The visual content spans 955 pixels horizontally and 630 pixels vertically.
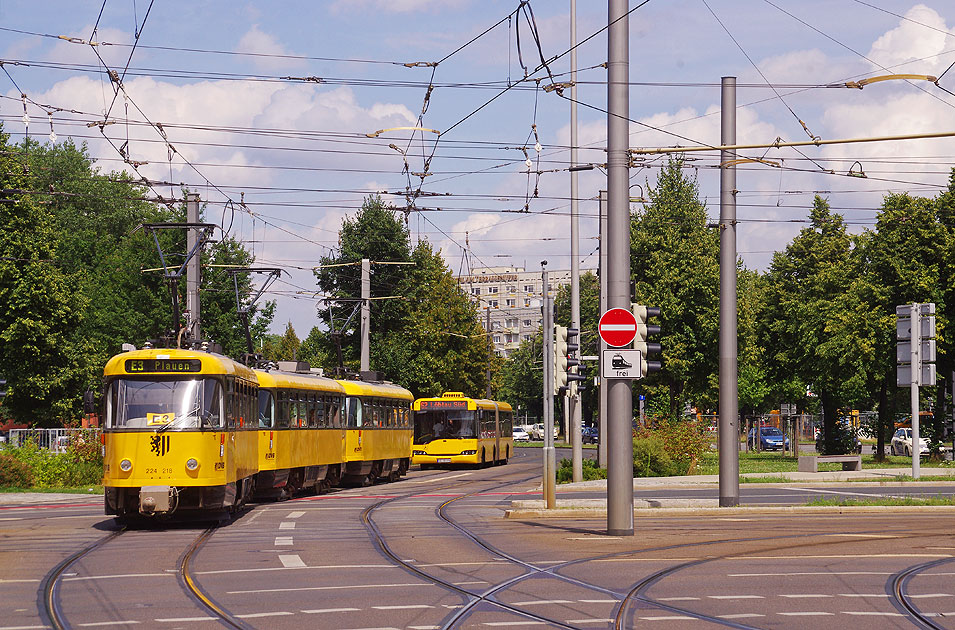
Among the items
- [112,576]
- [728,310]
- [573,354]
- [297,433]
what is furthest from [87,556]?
[573,354]

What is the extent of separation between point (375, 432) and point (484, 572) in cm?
2498

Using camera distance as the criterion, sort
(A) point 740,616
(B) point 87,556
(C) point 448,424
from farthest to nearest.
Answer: (C) point 448,424, (B) point 87,556, (A) point 740,616

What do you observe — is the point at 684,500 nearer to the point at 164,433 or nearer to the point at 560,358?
the point at 560,358

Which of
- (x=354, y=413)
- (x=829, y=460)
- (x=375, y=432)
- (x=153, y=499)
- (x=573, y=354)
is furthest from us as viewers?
(x=829, y=460)

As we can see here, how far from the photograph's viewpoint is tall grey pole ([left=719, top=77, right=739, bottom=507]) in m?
24.0

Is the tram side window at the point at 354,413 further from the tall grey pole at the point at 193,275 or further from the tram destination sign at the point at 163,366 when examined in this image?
the tram destination sign at the point at 163,366

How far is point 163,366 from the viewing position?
21109 mm

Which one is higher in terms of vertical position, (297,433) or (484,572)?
(297,433)

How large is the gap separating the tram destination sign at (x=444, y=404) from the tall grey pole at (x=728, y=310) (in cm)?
2617

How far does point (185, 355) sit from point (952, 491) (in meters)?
19.7

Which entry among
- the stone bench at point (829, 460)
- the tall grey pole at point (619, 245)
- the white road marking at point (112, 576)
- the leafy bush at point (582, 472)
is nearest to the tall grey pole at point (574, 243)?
the leafy bush at point (582, 472)

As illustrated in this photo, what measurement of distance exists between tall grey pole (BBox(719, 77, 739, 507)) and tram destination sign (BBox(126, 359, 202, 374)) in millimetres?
9615

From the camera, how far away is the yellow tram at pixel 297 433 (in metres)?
28.0

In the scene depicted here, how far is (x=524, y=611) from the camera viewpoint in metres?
10.9
